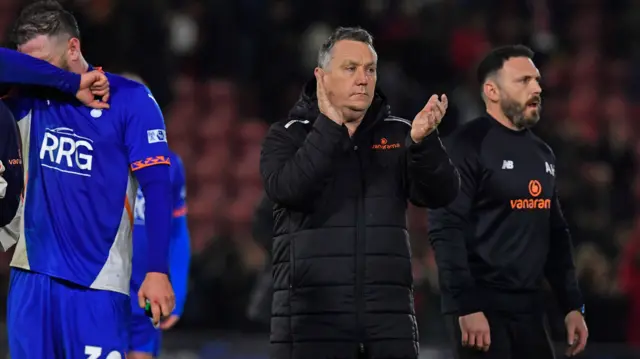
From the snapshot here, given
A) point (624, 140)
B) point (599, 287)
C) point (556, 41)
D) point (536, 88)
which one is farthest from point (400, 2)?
point (536, 88)

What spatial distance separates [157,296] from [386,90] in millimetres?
6839

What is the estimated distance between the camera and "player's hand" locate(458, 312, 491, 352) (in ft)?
20.1

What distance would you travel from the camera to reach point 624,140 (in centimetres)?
1262

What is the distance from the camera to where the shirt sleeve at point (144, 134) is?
5.38 meters

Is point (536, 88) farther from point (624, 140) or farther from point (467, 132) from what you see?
point (624, 140)

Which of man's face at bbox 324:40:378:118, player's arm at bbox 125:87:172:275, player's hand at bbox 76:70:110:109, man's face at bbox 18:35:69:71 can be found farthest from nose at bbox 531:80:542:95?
man's face at bbox 18:35:69:71

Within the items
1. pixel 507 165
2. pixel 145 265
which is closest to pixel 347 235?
pixel 507 165

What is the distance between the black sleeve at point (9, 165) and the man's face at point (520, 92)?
8.28 ft

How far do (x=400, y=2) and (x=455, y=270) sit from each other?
8065 millimetres

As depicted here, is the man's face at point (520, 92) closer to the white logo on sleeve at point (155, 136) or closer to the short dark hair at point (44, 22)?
the white logo on sleeve at point (155, 136)

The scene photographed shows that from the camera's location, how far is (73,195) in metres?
5.36

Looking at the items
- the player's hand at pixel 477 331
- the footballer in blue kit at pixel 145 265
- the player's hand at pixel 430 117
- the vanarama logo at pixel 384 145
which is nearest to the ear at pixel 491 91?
the player's hand at pixel 477 331

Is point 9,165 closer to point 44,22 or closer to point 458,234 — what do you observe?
point 44,22

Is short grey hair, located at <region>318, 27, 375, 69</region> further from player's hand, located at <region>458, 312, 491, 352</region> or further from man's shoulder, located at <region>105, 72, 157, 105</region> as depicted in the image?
player's hand, located at <region>458, 312, 491, 352</region>
